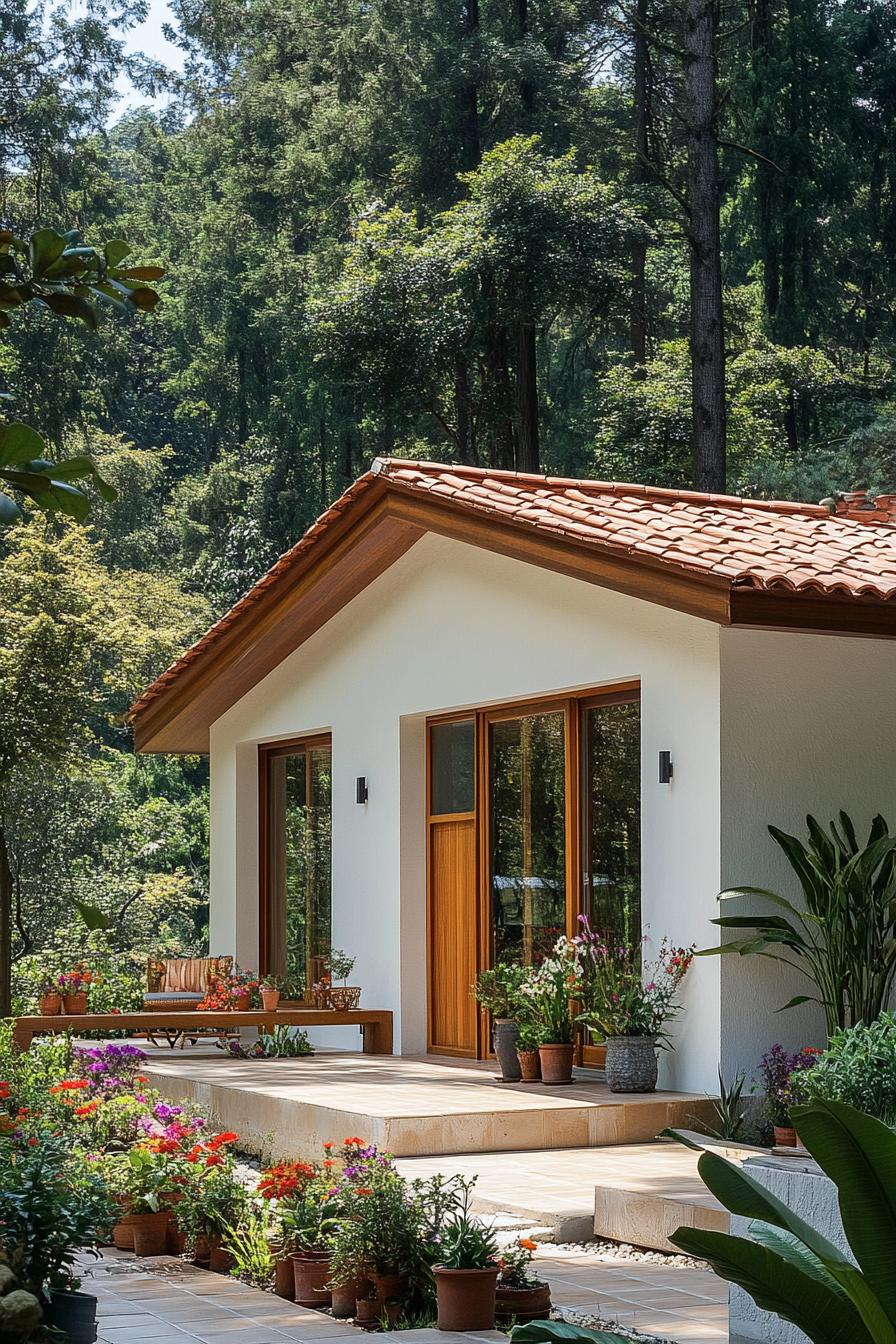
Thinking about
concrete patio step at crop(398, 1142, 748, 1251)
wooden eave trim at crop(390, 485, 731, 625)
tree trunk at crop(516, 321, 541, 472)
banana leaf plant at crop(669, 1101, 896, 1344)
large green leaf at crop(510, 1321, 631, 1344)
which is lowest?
concrete patio step at crop(398, 1142, 748, 1251)

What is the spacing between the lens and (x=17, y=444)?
6.06 feet

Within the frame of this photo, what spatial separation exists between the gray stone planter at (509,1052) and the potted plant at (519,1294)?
5196mm

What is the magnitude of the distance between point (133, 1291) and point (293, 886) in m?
9.58

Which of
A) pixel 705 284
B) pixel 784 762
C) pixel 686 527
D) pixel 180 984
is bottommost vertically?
pixel 180 984

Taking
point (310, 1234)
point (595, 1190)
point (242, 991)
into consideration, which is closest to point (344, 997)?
point (242, 991)

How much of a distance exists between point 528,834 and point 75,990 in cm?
423

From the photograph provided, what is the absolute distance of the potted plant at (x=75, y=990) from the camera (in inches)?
552

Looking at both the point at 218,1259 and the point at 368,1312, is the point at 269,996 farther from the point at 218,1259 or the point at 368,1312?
the point at 368,1312

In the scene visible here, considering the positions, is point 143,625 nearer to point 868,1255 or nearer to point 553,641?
point 553,641

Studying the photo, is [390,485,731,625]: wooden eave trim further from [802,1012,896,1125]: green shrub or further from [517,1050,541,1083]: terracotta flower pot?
[802,1012,896,1125]: green shrub

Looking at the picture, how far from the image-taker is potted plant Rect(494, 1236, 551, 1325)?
589 centimetres

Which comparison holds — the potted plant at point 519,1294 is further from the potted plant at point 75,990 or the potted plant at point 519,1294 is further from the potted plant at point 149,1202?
the potted plant at point 75,990

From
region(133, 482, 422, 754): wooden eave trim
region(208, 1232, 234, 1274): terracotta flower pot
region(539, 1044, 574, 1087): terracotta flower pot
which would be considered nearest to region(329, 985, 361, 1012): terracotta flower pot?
region(539, 1044, 574, 1087): terracotta flower pot

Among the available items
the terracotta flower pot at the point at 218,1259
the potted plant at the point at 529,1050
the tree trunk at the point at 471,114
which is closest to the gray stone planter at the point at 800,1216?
the terracotta flower pot at the point at 218,1259
